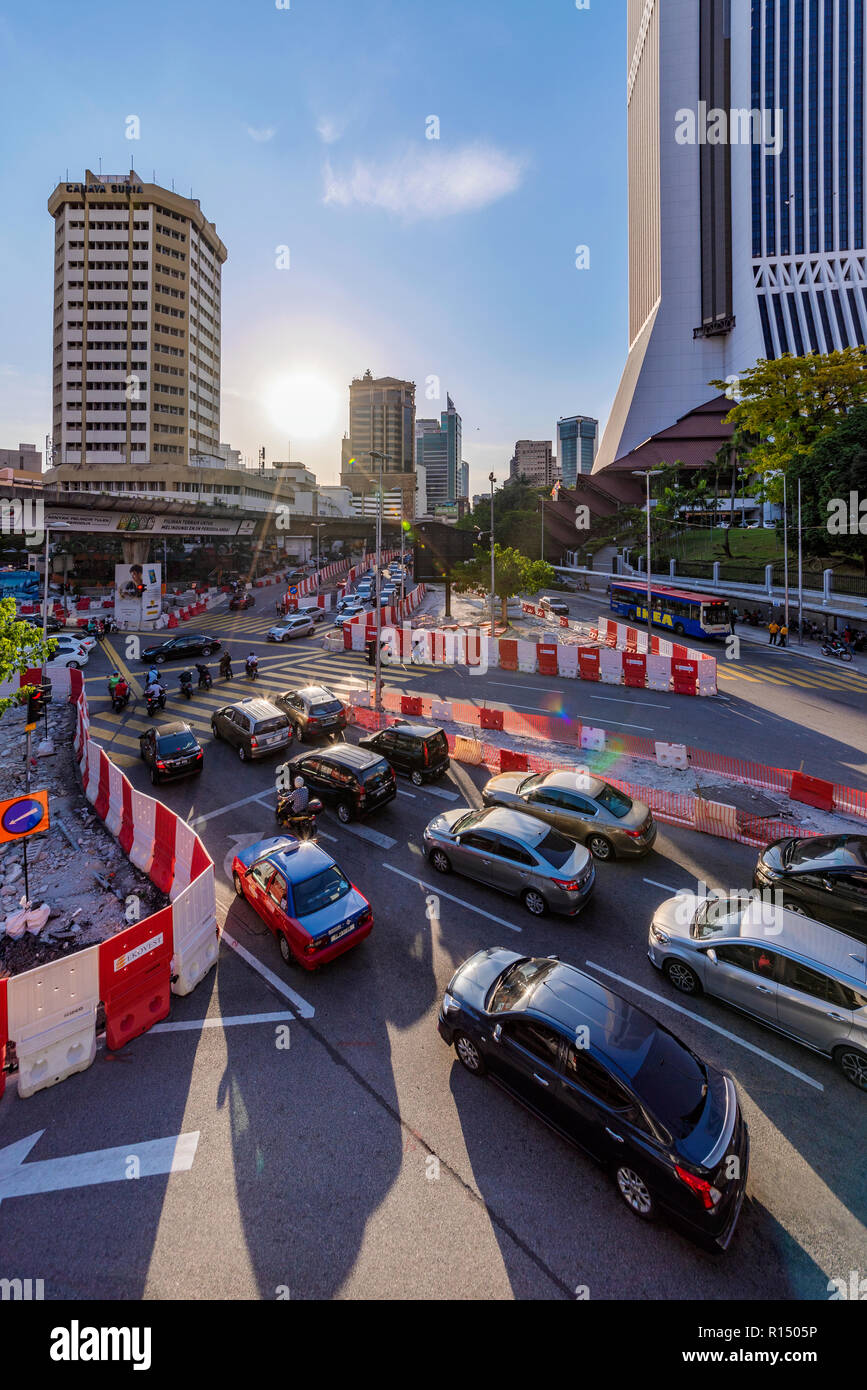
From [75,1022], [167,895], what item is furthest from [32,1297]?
[167,895]

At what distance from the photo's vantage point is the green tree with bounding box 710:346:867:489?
3875cm

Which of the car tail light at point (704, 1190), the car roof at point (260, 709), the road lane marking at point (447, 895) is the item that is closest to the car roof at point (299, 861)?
the road lane marking at point (447, 895)

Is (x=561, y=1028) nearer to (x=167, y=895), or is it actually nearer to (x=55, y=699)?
(x=167, y=895)

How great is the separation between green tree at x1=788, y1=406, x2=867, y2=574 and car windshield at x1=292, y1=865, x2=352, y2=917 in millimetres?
37773

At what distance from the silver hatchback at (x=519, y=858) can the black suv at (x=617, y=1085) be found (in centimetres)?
266

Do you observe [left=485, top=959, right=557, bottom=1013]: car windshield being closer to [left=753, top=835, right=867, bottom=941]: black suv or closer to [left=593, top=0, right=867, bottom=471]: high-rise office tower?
[left=753, top=835, right=867, bottom=941]: black suv

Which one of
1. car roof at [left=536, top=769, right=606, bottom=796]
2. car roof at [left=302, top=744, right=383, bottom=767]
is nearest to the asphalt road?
car roof at [left=536, top=769, right=606, bottom=796]

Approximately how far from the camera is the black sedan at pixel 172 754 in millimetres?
16286

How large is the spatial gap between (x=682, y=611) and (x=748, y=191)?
91.3m

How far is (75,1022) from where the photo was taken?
7.45m

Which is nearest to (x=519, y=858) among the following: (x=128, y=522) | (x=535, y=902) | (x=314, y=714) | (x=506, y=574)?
(x=535, y=902)

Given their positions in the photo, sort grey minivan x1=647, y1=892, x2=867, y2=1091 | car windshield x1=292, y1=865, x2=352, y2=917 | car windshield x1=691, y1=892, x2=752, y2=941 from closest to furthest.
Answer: grey minivan x1=647, y1=892, x2=867, y2=1091, car windshield x1=691, y1=892, x2=752, y2=941, car windshield x1=292, y1=865, x2=352, y2=917
